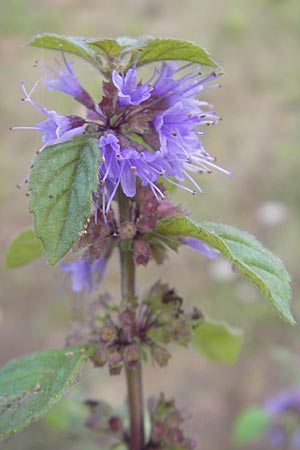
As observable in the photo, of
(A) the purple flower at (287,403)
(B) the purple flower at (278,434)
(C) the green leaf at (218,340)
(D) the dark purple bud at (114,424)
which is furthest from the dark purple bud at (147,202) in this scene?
(B) the purple flower at (278,434)

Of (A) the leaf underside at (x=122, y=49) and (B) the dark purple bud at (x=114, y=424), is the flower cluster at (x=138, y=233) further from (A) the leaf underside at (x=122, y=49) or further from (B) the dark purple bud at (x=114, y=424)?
(B) the dark purple bud at (x=114, y=424)

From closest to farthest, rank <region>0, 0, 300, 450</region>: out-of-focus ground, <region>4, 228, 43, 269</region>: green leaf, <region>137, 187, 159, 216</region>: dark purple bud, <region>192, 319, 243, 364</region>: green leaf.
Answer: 1. <region>137, 187, 159, 216</region>: dark purple bud
2. <region>4, 228, 43, 269</region>: green leaf
3. <region>192, 319, 243, 364</region>: green leaf
4. <region>0, 0, 300, 450</region>: out-of-focus ground

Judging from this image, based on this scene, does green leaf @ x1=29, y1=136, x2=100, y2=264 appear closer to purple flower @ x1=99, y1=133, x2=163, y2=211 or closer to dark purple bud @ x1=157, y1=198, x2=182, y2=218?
purple flower @ x1=99, y1=133, x2=163, y2=211

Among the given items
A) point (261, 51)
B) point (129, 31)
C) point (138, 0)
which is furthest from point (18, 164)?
point (138, 0)

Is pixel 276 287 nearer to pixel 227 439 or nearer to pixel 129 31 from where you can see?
pixel 227 439

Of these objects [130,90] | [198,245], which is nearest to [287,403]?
[198,245]

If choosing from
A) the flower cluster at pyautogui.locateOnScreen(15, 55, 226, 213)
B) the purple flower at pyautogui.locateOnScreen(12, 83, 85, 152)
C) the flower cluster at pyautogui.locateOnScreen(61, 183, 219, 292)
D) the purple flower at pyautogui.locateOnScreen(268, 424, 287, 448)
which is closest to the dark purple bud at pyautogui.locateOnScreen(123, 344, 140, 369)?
the flower cluster at pyautogui.locateOnScreen(61, 183, 219, 292)

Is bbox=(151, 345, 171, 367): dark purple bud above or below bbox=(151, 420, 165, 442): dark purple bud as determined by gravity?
above
